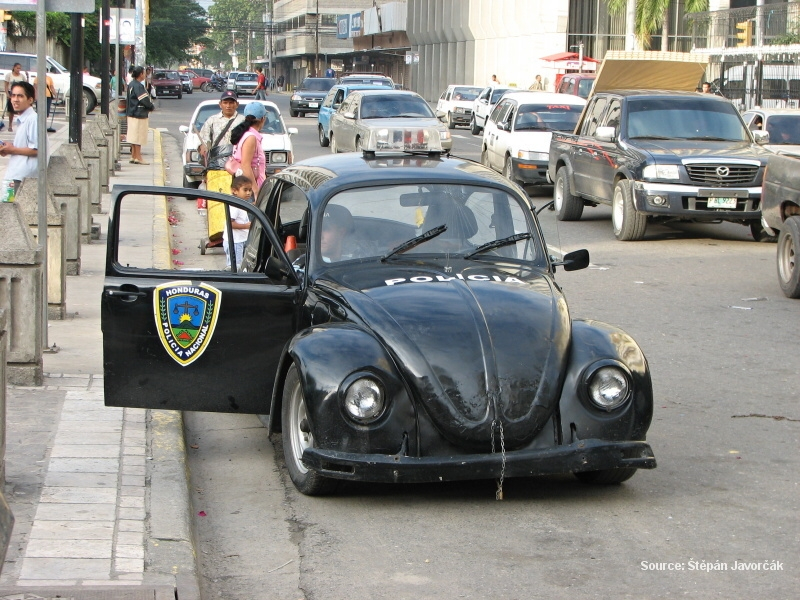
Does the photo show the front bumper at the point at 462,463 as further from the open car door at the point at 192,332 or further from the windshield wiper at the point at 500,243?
the windshield wiper at the point at 500,243

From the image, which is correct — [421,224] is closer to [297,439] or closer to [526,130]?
[297,439]

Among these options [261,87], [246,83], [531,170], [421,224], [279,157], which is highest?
[246,83]

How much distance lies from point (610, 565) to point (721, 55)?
43.2m

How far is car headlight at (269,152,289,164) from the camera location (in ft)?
65.0

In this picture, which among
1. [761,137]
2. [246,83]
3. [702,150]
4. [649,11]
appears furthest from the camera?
[246,83]

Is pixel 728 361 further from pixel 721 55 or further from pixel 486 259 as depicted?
pixel 721 55

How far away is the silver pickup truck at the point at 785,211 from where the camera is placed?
11.4m

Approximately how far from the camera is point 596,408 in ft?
18.4

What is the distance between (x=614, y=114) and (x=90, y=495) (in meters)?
12.4

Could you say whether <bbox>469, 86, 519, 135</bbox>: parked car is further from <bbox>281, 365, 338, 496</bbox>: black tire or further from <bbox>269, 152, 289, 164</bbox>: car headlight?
<bbox>281, 365, 338, 496</bbox>: black tire

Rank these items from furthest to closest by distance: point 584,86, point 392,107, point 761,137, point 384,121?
point 584,86
point 392,107
point 384,121
point 761,137

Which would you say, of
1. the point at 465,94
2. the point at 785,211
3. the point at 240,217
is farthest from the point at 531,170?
the point at 465,94

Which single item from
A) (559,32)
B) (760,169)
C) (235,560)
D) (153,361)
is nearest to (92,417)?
(153,361)

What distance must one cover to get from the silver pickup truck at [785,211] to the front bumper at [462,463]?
21.4 ft
